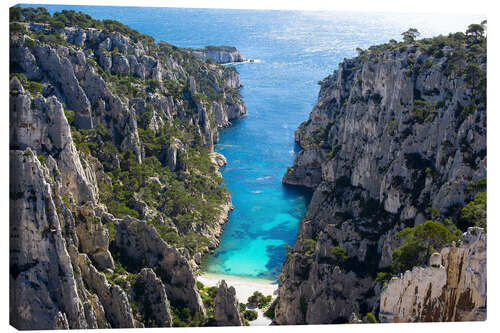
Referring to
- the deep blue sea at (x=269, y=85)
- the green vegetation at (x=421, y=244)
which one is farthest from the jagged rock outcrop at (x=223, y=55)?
the green vegetation at (x=421, y=244)

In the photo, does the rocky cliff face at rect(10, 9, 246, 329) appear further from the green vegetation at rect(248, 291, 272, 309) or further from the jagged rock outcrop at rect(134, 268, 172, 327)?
the green vegetation at rect(248, 291, 272, 309)

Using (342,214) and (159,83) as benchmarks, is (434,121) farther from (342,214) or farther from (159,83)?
(159,83)

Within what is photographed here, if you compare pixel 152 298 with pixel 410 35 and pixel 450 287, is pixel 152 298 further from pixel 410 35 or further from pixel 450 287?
pixel 410 35

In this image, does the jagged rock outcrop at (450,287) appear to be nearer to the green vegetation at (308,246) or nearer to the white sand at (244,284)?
the white sand at (244,284)

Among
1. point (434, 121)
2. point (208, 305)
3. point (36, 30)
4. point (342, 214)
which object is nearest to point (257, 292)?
point (208, 305)

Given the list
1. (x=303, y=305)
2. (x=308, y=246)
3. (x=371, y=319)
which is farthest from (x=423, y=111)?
(x=371, y=319)

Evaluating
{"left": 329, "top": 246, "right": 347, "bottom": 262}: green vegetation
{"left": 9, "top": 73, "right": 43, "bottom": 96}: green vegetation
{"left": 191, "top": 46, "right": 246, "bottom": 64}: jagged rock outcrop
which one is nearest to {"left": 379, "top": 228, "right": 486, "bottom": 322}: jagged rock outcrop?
{"left": 329, "top": 246, "right": 347, "bottom": 262}: green vegetation
